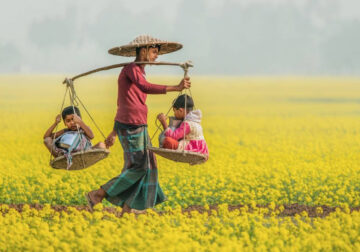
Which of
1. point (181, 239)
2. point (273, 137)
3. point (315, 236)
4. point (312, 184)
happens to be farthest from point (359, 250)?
point (273, 137)

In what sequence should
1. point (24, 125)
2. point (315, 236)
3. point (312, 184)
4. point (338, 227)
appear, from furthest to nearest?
point (24, 125), point (312, 184), point (338, 227), point (315, 236)

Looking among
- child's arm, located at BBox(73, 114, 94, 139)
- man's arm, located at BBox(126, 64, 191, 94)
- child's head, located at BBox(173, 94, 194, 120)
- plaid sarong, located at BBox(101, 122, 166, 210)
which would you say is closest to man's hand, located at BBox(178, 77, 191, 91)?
man's arm, located at BBox(126, 64, 191, 94)

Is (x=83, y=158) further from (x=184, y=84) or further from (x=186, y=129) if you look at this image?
(x=184, y=84)

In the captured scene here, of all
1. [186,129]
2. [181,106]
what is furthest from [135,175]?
[181,106]

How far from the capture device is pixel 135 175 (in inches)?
288

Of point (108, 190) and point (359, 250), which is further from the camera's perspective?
point (108, 190)

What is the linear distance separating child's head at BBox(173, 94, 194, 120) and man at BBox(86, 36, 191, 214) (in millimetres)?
334

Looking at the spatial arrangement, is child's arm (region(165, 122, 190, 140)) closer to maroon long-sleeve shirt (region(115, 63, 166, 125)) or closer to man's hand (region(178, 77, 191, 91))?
maroon long-sleeve shirt (region(115, 63, 166, 125))

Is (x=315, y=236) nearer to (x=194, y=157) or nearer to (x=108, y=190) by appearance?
(x=194, y=157)

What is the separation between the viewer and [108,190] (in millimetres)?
7359

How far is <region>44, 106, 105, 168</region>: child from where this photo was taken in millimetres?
7199

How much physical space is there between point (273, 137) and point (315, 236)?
48.5ft

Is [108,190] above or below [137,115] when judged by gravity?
below

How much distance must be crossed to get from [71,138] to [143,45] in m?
1.28
